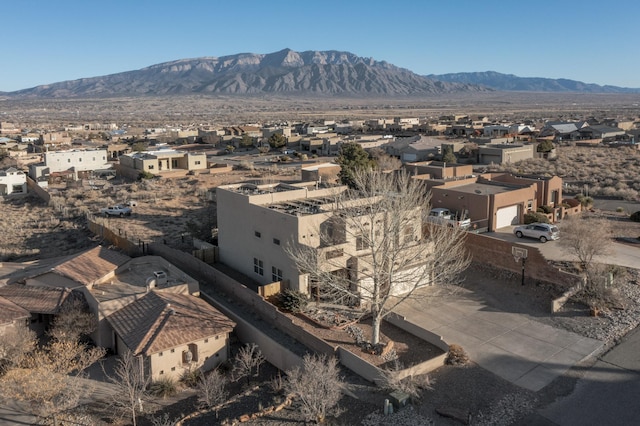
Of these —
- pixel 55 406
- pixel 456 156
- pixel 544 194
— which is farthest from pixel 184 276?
pixel 456 156

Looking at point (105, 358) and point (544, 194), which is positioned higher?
point (544, 194)

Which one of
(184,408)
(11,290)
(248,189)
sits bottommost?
(184,408)

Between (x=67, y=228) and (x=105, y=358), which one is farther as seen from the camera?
(x=67, y=228)

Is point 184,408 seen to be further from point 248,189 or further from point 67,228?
point 67,228

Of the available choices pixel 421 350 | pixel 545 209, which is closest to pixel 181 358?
pixel 421 350

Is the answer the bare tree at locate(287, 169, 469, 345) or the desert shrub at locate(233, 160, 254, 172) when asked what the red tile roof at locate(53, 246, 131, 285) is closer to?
the bare tree at locate(287, 169, 469, 345)

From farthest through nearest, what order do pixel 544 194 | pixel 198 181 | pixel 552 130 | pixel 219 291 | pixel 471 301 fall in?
pixel 552 130, pixel 198 181, pixel 544 194, pixel 219 291, pixel 471 301

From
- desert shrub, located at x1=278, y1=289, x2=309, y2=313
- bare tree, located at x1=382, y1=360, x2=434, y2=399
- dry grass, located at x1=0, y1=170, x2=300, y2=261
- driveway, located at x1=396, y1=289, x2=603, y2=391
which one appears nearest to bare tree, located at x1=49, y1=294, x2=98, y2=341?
desert shrub, located at x1=278, y1=289, x2=309, y2=313

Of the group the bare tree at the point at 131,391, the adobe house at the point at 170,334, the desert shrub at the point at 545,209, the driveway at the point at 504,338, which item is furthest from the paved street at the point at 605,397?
the desert shrub at the point at 545,209
